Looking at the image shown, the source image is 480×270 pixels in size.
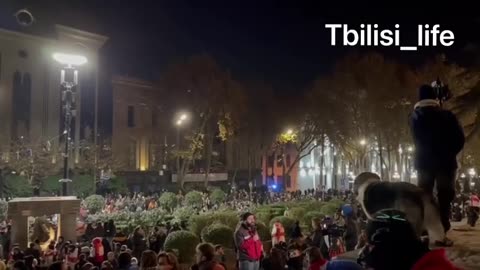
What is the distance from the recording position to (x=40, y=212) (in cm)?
1644

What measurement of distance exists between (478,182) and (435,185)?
51.2 metres

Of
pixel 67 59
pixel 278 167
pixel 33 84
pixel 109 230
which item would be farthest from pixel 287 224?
pixel 278 167

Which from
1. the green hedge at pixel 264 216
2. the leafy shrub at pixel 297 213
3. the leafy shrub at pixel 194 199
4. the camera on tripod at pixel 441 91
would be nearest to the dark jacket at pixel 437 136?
the camera on tripod at pixel 441 91

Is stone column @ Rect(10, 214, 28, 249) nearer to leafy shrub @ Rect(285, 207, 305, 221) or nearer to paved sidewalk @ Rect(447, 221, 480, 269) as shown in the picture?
leafy shrub @ Rect(285, 207, 305, 221)

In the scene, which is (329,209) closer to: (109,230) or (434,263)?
(109,230)

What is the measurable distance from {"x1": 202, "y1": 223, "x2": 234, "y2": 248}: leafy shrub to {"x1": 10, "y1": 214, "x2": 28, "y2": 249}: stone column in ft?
17.5

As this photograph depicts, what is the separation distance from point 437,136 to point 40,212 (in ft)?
42.1

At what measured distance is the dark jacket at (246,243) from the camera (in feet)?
36.0

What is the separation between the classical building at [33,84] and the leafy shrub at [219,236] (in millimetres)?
27967

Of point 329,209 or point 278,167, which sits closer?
point 329,209

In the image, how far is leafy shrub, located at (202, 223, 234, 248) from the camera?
15.4 m

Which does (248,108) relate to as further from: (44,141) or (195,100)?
(44,141)

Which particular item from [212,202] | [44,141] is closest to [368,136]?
[212,202]

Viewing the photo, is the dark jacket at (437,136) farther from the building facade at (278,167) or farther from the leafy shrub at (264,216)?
the building facade at (278,167)
